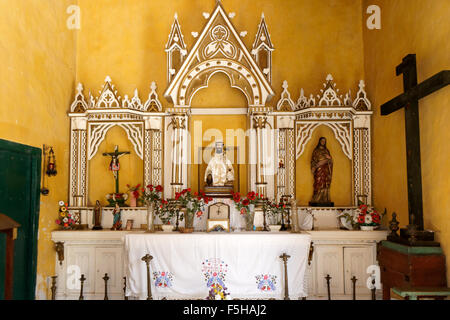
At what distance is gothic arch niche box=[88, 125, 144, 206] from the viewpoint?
7.85 metres

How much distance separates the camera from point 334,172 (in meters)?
7.70

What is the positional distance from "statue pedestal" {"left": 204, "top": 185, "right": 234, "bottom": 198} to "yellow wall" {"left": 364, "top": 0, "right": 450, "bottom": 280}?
10.0 feet

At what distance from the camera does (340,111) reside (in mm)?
7383

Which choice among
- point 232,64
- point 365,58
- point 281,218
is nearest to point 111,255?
point 281,218

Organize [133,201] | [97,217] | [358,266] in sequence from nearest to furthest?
[358,266]
[97,217]
[133,201]

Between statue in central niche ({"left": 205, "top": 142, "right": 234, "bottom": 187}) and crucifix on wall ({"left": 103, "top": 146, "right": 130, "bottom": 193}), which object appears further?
crucifix on wall ({"left": 103, "top": 146, "right": 130, "bottom": 193})

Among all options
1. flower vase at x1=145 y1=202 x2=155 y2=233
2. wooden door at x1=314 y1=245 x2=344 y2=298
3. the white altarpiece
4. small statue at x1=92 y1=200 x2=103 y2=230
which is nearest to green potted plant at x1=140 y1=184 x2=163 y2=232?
flower vase at x1=145 y1=202 x2=155 y2=233

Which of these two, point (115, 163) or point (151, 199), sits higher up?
point (115, 163)

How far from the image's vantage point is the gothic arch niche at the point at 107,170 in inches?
309

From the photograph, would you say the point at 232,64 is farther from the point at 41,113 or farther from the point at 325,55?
the point at 41,113

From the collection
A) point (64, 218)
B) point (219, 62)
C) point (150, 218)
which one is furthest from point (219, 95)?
point (64, 218)

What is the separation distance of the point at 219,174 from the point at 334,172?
2545 mm

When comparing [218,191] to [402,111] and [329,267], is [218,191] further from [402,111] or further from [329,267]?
[402,111]

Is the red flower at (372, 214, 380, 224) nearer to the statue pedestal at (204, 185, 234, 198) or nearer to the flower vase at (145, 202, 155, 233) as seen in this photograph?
the statue pedestal at (204, 185, 234, 198)
